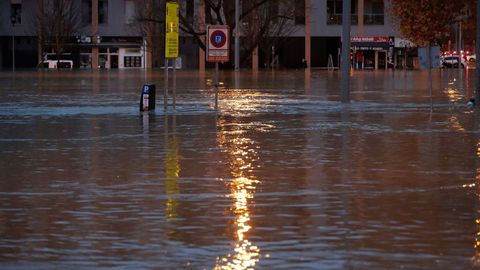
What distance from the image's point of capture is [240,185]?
1434 cm

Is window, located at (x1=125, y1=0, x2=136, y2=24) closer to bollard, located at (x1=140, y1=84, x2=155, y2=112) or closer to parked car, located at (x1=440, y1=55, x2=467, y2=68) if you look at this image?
parked car, located at (x1=440, y1=55, x2=467, y2=68)

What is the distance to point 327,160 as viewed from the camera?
1744 centimetres

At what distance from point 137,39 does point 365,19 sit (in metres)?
24.0

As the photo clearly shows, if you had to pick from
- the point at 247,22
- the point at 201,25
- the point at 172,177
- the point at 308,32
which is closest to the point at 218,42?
the point at 172,177

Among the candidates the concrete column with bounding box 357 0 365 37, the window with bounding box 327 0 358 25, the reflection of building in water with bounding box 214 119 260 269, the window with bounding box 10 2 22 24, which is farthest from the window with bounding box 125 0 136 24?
the reflection of building in water with bounding box 214 119 260 269

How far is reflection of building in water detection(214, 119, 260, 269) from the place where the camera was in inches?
365

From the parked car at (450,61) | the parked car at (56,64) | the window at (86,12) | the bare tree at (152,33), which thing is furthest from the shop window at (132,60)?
the parked car at (450,61)

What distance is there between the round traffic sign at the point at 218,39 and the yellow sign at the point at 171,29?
45.4 inches

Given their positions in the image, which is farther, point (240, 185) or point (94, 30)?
point (94, 30)

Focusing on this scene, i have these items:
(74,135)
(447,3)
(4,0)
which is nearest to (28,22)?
(4,0)

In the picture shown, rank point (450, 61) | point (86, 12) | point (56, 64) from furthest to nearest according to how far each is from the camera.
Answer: point (450, 61)
point (56, 64)
point (86, 12)

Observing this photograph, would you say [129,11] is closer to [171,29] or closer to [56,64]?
[56,64]

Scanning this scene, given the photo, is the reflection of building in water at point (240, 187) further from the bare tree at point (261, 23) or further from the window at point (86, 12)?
the window at point (86, 12)

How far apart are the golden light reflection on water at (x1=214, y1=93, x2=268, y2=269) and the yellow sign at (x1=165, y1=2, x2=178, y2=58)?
3794 millimetres
